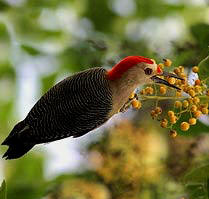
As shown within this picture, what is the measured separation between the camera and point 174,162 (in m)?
2.01

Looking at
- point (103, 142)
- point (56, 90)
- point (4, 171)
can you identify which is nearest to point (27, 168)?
point (4, 171)

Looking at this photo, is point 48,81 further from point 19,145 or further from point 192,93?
point 192,93

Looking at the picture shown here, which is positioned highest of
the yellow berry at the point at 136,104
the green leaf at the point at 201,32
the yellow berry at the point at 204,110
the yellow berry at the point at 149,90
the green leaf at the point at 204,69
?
the green leaf at the point at 201,32

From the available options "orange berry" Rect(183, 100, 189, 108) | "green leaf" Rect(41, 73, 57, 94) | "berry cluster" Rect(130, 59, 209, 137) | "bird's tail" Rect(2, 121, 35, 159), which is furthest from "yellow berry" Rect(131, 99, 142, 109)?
"green leaf" Rect(41, 73, 57, 94)

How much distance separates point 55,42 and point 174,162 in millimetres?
705

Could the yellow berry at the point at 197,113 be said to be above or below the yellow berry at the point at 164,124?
above

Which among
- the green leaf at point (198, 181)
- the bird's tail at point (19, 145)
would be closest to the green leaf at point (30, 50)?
the bird's tail at point (19, 145)

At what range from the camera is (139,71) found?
1252 mm

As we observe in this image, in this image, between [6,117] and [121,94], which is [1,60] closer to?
[6,117]

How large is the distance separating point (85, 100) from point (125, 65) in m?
0.13

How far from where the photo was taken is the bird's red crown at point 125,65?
1245 millimetres

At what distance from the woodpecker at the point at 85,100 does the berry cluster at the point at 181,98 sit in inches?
1.1

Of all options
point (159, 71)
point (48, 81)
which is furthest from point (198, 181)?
point (48, 81)

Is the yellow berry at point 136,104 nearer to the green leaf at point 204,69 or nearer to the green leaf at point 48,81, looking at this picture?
the green leaf at point 204,69
